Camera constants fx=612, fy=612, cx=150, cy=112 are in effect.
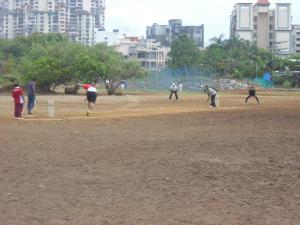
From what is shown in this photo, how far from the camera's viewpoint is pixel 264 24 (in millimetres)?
165375

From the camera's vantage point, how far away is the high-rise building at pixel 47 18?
169875 millimetres

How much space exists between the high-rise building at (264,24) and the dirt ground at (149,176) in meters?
145

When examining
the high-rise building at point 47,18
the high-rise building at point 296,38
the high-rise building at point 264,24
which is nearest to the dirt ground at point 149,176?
the high-rise building at point 264,24

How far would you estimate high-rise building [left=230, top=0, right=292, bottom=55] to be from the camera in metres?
161

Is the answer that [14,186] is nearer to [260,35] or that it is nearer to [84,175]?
[84,175]

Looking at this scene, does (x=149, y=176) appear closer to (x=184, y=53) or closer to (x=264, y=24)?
(x=184, y=53)

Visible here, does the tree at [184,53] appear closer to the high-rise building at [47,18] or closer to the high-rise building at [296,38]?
the high-rise building at [47,18]

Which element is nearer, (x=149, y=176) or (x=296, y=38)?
(x=149, y=176)

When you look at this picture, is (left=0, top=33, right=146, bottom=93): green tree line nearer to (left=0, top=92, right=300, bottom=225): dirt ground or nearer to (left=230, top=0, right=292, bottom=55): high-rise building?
(left=0, top=92, right=300, bottom=225): dirt ground

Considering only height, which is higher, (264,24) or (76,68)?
(264,24)

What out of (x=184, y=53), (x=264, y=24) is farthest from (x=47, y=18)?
(x=184, y=53)

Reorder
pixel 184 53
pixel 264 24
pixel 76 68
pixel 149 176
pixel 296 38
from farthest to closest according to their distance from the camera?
pixel 296 38, pixel 264 24, pixel 184 53, pixel 76 68, pixel 149 176

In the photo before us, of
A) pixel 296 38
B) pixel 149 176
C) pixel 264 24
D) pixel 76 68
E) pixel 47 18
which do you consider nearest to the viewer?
pixel 149 176

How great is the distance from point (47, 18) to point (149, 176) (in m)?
167
